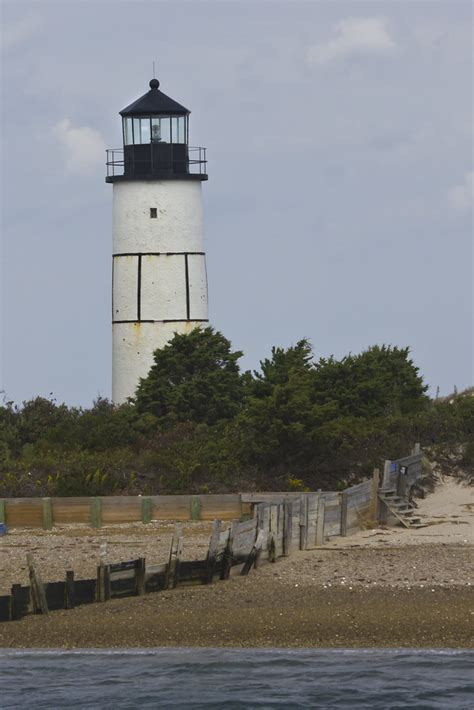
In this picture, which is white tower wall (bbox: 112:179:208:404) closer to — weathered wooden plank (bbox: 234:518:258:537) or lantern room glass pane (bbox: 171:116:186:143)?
lantern room glass pane (bbox: 171:116:186:143)

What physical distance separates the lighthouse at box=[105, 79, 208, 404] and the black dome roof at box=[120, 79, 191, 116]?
0.03m

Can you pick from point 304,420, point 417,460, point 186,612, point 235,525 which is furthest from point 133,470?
point 186,612

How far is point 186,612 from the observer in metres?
24.2

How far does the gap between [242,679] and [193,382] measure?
1885 cm

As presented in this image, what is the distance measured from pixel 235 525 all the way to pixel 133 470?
883 centimetres

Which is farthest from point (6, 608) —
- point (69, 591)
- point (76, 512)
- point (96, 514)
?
point (76, 512)

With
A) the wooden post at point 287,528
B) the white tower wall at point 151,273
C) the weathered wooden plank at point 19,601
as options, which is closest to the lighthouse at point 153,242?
the white tower wall at point 151,273

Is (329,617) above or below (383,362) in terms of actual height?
below

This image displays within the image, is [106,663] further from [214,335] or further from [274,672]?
[214,335]

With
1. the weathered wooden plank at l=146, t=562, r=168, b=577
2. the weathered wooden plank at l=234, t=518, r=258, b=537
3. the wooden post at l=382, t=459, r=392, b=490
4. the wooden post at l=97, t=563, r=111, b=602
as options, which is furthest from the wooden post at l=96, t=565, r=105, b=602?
the wooden post at l=382, t=459, r=392, b=490

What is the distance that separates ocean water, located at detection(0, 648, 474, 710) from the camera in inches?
858

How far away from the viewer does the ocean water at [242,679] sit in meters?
21.8

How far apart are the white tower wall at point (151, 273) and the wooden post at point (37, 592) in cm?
1978

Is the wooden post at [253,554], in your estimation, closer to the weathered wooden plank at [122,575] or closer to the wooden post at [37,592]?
the weathered wooden plank at [122,575]
